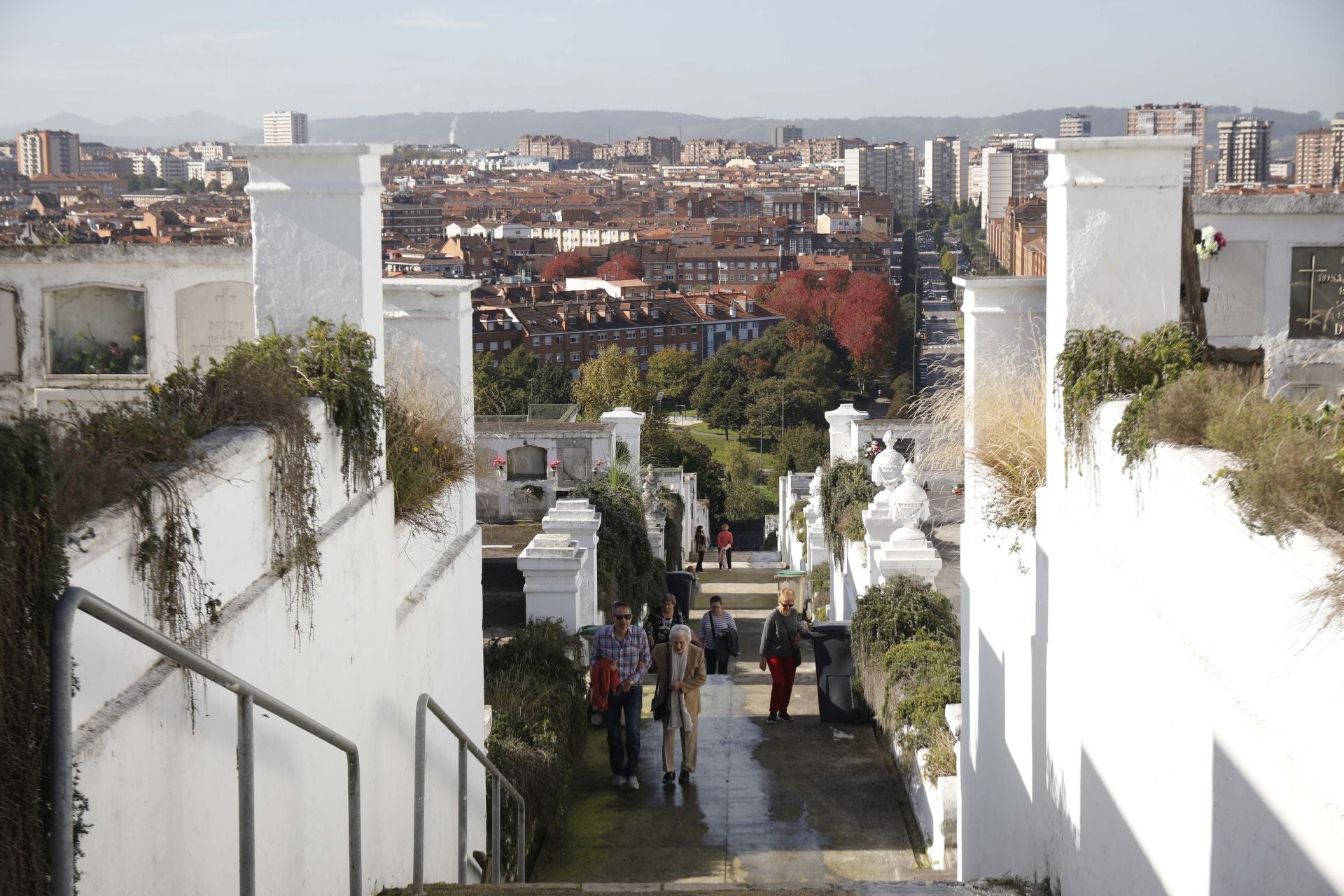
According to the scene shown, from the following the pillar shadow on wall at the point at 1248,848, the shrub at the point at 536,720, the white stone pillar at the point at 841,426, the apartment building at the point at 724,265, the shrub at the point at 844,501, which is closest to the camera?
the pillar shadow on wall at the point at 1248,848

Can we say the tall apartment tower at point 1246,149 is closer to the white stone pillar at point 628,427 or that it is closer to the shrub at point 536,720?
the white stone pillar at point 628,427

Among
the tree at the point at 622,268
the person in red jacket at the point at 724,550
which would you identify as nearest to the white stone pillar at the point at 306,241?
the person in red jacket at the point at 724,550

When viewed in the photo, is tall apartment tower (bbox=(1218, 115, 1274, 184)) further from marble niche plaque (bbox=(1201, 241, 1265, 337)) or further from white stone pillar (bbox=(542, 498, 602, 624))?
marble niche plaque (bbox=(1201, 241, 1265, 337))

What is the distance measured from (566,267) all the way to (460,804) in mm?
97677

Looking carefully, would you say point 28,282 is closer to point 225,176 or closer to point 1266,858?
point 1266,858

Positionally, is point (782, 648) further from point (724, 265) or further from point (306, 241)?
point (724, 265)

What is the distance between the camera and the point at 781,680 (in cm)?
946

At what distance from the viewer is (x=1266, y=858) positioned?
115 inches

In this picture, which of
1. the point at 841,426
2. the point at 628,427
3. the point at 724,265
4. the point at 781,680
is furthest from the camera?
the point at 724,265

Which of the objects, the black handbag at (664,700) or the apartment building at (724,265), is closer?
the black handbag at (664,700)

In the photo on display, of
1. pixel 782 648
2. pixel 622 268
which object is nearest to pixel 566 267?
pixel 622 268

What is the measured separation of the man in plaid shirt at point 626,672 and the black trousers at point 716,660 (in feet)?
6.17

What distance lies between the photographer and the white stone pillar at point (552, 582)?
32.0 ft

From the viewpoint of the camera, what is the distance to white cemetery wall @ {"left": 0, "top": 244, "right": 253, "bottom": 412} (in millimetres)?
7457
